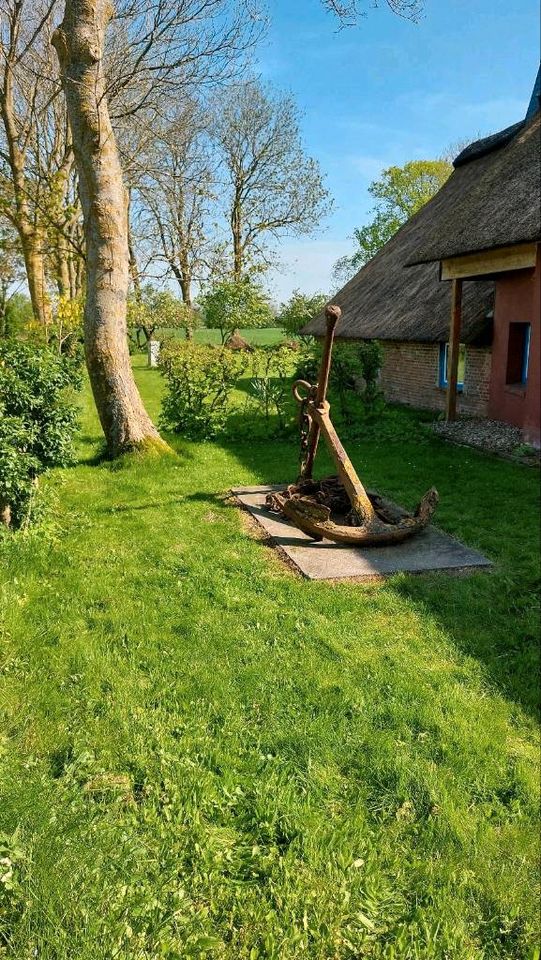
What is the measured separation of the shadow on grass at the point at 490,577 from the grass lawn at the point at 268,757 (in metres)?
0.02

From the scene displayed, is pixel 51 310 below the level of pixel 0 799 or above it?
above

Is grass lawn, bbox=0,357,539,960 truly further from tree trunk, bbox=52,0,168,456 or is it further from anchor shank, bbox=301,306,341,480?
tree trunk, bbox=52,0,168,456

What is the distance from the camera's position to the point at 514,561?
388 centimetres

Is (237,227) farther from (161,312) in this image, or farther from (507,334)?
(507,334)

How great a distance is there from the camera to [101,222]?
22.1 ft

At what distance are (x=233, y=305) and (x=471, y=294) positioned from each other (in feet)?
37.2

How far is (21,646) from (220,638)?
3.33ft

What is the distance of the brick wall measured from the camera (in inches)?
393

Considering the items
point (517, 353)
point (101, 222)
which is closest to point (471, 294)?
point (517, 353)

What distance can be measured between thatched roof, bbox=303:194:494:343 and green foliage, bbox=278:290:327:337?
454cm

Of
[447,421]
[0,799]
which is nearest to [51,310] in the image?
[447,421]

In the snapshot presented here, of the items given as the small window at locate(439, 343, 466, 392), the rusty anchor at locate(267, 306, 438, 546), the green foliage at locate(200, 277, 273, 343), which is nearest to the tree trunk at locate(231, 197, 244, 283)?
the green foliage at locate(200, 277, 273, 343)

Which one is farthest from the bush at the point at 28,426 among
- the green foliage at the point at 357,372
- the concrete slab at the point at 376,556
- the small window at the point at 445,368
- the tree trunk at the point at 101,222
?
the small window at the point at 445,368

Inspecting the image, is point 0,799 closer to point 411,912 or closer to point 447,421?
point 411,912
